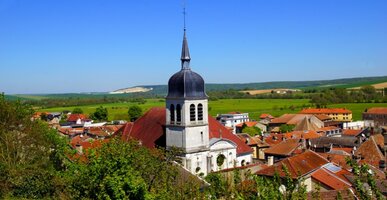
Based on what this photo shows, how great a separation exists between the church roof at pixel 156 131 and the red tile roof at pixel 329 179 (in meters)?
11.7

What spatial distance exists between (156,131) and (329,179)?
16.7m

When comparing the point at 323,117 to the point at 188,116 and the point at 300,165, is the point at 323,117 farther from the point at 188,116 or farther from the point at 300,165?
the point at 300,165

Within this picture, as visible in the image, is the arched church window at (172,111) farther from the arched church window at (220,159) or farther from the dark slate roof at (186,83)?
the arched church window at (220,159)

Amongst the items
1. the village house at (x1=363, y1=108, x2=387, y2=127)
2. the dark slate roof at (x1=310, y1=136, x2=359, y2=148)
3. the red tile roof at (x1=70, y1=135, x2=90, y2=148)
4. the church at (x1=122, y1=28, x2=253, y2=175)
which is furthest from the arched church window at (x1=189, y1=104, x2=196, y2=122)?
the village house at (x1=363, y1=108, x2=387, y2=127)

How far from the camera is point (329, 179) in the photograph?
92.5 ft

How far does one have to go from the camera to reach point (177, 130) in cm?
3562

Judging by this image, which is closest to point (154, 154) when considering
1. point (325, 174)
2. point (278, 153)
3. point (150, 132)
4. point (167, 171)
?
point (167, 171)

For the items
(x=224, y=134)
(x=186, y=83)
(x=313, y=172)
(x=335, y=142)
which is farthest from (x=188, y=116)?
(x=335, y=142)

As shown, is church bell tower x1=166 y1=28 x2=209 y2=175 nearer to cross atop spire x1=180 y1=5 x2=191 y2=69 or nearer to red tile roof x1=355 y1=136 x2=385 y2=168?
cross atop spire x1=180 y1=5 x2=191 y2=69

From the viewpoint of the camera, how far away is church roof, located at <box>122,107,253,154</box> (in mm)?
38969

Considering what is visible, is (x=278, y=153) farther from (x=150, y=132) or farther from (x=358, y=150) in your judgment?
(x=150, y=132)

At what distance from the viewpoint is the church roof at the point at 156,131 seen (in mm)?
38969

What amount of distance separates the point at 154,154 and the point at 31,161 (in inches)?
315

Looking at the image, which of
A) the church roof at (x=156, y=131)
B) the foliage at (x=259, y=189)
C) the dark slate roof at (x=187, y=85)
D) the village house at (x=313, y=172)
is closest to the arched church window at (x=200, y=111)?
the dark slate roof at (x=187, y=85)
